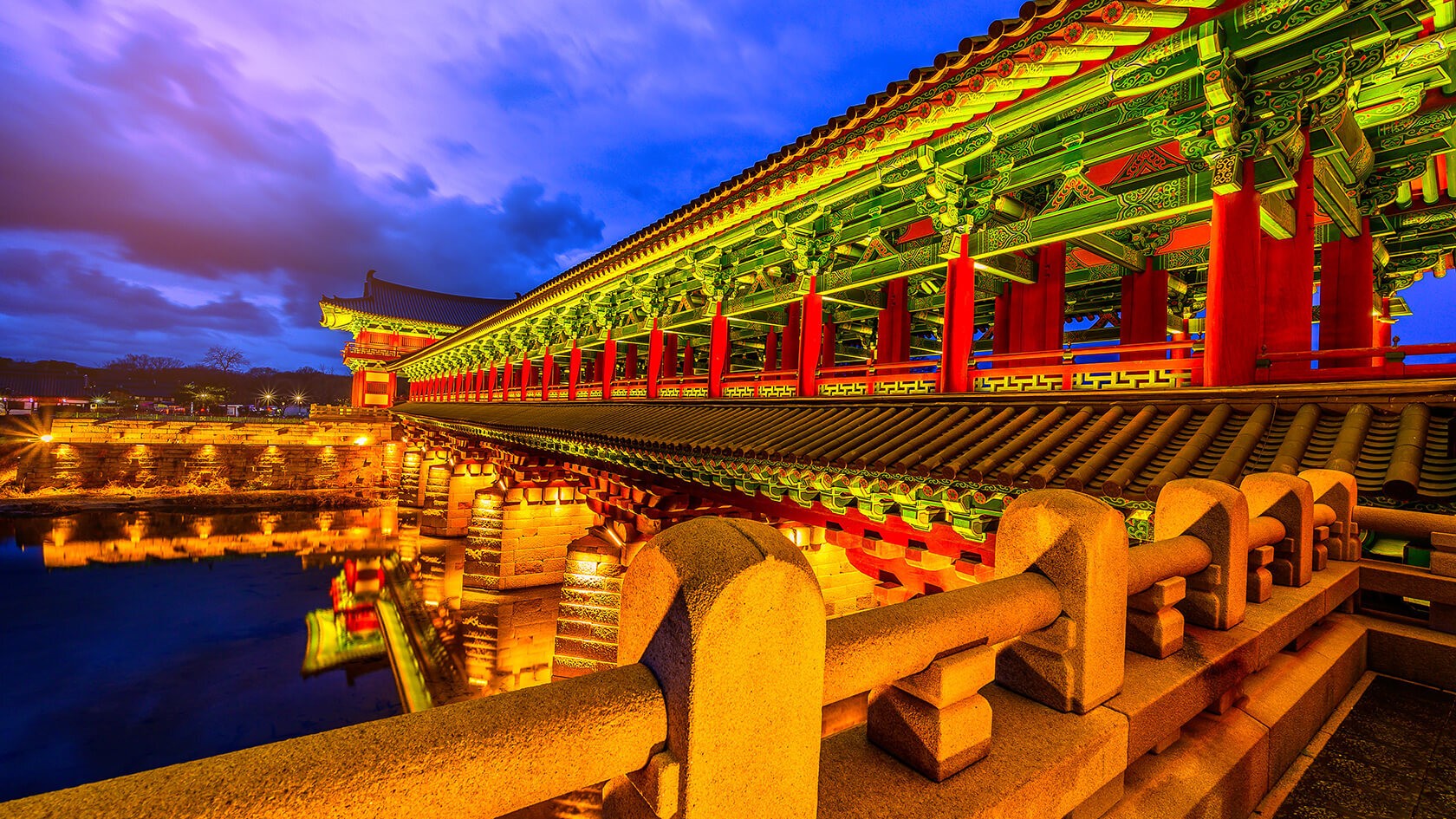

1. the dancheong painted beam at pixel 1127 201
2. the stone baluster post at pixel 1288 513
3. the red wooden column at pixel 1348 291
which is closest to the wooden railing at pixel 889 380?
the dancheong painted beam at pixel 1127 201

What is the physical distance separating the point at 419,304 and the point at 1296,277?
5405 cm

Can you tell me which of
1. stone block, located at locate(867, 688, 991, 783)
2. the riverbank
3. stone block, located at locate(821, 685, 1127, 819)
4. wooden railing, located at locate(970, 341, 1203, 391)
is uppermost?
wooden railing, located at locate(970, 341, 1203, 391)

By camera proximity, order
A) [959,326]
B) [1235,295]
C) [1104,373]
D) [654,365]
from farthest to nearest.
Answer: [654,365], [959,326], [1104,373], [1235,295]

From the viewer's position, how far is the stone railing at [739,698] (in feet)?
2.80

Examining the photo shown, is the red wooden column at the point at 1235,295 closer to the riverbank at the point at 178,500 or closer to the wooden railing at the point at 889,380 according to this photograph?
the wooden railing at the point at 889,380

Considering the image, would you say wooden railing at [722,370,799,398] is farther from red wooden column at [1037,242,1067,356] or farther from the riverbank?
the riverbank

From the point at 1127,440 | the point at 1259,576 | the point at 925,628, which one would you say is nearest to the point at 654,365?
the point at 1127,440

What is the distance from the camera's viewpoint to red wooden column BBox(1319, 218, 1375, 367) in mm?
6500

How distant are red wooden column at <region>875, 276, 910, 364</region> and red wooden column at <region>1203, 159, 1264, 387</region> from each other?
6426 mm

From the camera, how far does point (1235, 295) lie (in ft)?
14.7

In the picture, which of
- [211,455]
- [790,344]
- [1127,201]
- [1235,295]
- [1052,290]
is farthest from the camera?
[211,455]

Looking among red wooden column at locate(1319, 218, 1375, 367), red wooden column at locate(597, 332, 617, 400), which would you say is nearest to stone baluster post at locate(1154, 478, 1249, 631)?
red wooden column at locate(1319, 218, 1375, 367)

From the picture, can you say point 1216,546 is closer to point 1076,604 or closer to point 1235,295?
point 1076,604

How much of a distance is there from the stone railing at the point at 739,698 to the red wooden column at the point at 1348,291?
7.18 meters
